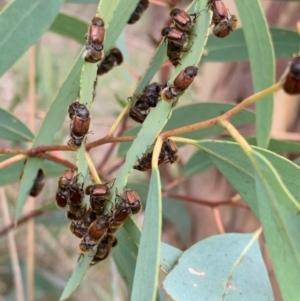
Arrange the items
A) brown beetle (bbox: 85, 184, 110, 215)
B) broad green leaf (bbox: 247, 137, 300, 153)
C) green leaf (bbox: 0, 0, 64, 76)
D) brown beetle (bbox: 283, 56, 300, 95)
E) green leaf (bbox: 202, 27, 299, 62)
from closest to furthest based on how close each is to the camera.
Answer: brown beetle (bbox: 283, 56, 300, 95)
brown beetle (bbox: 85, 184, 110, 215)
green leaf (bbox: 0, 0, 64, 76)
broad green leaf (bbox: 247, 137, 300, 153)
green leaf (bbox: 202, 27, 299, 62)

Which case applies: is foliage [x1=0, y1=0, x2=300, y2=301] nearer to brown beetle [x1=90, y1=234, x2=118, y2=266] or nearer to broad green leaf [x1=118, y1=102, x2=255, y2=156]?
brown beetle [x1=90, y1=234, x2=118, y2=266]

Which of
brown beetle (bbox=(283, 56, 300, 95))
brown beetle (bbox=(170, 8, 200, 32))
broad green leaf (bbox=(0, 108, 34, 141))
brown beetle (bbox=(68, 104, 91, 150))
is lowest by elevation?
broad green leaf (bbox=(0, 108, 34, 141))

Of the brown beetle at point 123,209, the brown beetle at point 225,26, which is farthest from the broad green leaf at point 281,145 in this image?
the brown beetle at point 123,209

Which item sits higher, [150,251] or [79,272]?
[150,251]

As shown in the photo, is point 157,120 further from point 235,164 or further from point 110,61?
point 110,61

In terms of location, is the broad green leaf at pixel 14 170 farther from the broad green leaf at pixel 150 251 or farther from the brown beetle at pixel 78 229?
the broad green leaf at pixel 150 251

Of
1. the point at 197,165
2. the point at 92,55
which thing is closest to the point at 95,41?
the point at 92,55

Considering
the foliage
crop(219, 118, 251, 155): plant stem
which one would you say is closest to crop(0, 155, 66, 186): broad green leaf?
the foliage
